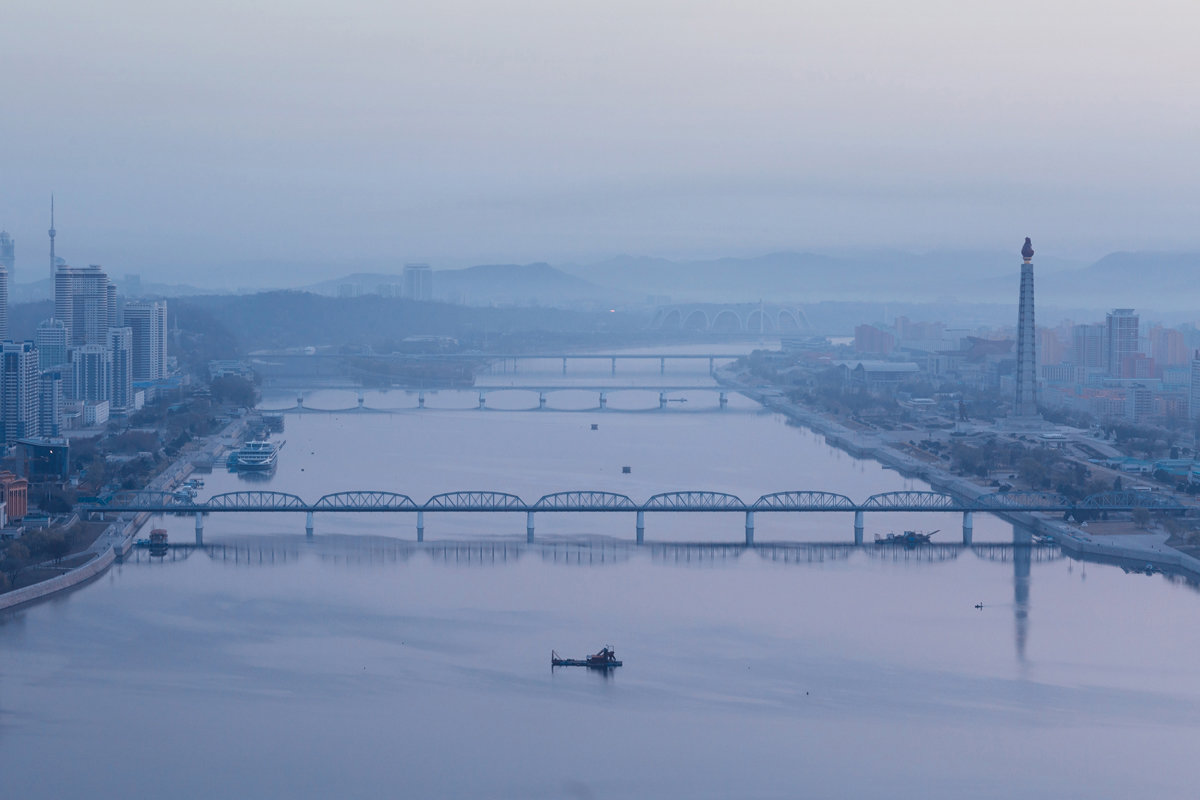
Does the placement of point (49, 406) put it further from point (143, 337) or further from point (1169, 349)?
point (1169, 349)

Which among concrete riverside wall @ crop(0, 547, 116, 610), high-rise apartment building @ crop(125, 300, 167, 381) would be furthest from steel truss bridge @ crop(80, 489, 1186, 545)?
high-rise apartment building @ crop(125, 300, 167, 381)

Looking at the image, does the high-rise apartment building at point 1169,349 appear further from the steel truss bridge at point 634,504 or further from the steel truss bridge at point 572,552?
the steel truss bridge at point 572,552

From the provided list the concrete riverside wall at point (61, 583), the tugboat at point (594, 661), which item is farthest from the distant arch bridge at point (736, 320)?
the tugboat at point (594, 661)

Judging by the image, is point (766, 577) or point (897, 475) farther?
point (897, 475)

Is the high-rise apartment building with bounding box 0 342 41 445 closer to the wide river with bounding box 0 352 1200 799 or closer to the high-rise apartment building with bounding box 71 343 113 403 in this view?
the high-rise apartment building with bounding box 71 343 113 403

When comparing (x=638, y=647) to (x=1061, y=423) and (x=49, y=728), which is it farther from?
(x=1061, y=423)

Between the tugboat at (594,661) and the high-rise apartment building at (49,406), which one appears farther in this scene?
the high-rise apartment building at (49,406)

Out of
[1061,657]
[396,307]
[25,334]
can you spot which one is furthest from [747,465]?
[396,307]

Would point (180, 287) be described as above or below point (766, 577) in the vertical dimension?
above
